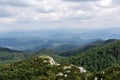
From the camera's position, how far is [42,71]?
134875 millimetres

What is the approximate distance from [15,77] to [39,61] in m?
18.2

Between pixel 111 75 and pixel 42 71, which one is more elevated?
pixel 111 75

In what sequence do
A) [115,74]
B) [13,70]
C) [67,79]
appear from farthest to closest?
[13,70], [67,79], [115,74]

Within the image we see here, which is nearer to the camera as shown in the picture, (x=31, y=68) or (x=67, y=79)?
(x=67, y=79)

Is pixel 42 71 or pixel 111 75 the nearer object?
pixel 111 75

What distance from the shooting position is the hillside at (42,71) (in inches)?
4685

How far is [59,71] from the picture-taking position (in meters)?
127

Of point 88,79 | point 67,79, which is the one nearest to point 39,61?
point 67,79

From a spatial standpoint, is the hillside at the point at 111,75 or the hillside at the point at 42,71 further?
the hillside at the point at 42,71

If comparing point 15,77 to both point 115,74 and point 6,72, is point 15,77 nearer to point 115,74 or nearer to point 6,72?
point 6,72

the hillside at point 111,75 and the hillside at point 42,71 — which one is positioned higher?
the hillside at point 111,75

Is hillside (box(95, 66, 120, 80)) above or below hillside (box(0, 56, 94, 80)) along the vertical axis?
above

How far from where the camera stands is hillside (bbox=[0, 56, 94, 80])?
11899 centimetres

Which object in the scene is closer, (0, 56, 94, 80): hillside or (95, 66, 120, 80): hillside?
(95, 66, 120, 80): hillside
